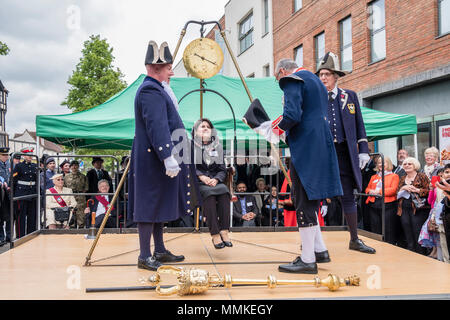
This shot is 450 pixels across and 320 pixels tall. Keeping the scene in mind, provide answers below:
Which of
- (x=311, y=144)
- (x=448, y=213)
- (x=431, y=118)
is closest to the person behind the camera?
(x=311, y=144)

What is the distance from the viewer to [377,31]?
12203 mm

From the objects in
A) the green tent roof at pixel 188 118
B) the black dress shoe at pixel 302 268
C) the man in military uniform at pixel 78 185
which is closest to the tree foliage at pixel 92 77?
the green tent roof at pixel 188 118

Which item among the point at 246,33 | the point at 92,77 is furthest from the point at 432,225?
the point at 92,77

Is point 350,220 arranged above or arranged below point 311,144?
below

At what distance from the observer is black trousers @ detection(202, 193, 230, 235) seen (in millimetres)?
4298

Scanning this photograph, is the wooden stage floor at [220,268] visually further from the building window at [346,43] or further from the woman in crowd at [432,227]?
the building window at [346,43]

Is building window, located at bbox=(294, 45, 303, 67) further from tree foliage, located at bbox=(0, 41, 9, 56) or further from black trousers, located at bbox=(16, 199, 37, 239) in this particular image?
black trousers, located at bbox=(16, 199, 37, 239)

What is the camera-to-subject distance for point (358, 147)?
427cm

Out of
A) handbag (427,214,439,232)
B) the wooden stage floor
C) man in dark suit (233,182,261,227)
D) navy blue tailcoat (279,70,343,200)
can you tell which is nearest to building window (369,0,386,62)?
man in dark suit (233,182,261,227)
